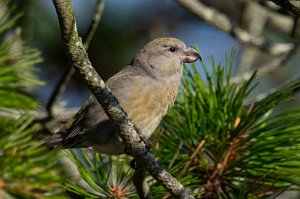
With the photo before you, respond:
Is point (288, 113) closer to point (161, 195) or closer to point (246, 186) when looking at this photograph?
point (246, 186)

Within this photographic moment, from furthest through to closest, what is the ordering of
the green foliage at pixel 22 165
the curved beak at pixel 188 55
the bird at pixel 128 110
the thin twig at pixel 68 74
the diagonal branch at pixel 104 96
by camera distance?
1. the curved beak at pixel 188 55
2. the bird at pixel 128 110
3. the thin twig at pixel 68 74
4. the diagonal branch at pixel 104 96
5. the green foliage at pixel 22 165

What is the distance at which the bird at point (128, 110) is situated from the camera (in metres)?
3.46

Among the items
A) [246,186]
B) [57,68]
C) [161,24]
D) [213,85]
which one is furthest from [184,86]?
[161,24]

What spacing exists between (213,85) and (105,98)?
1019 millimetres

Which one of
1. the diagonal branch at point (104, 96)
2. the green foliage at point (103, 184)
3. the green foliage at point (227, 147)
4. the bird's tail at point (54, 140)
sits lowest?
the bird's tail at point (54, 140)

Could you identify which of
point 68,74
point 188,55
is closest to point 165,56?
point 188,55

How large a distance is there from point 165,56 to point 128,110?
0.56 metres

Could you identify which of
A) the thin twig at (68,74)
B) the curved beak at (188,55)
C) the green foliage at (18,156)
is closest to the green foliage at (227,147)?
the thin twig at (68,74)

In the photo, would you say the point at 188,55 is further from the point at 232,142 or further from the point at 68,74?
the point at 232,142

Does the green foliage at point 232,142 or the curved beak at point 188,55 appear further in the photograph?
the curved beak at point 188,55

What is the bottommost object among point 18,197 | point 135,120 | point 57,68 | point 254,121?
point 57,68

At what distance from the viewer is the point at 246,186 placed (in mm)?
2775

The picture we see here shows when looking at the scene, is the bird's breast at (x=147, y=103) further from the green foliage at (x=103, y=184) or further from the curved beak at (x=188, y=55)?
the green foliage at (x=103, y=184)

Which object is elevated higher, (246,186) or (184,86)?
(184,86)
